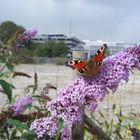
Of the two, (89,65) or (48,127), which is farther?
(48,127)

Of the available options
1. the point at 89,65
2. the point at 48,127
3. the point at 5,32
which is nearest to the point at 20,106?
the point at 48,127

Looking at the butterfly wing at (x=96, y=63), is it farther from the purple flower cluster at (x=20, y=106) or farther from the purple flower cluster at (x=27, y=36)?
the purple flower cluster at (x=27, y=36)

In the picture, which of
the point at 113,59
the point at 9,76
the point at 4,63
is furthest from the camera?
the point at 9,76

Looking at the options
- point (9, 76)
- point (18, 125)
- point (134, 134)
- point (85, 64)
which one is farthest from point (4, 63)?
point (85, 64)

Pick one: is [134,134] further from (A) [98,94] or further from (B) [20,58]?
(B) [20,58]

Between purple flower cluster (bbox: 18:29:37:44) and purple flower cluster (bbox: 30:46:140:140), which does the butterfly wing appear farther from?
purple flower cluster (bbox: 18:29:37:44)

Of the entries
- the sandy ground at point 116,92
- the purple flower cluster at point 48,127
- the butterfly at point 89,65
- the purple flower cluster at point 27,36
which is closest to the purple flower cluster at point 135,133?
the sandy ground at point 116,92

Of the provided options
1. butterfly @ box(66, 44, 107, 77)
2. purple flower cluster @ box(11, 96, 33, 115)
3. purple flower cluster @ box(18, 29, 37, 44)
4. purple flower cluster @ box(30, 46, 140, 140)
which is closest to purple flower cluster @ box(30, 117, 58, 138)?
purple flower cluster @ box(30, 46, 140, 140)

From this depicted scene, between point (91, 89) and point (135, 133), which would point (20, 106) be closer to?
point (135, 133)
